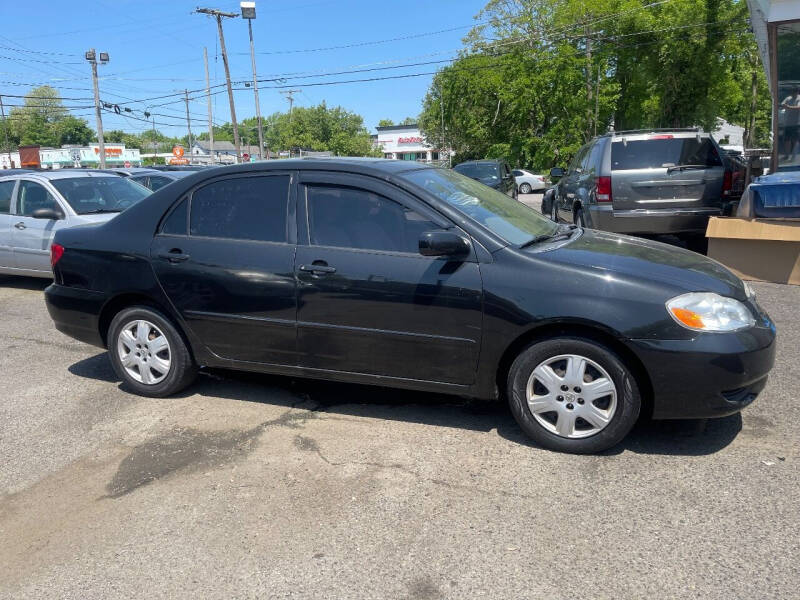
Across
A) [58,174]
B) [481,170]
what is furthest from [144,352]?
[481,170]

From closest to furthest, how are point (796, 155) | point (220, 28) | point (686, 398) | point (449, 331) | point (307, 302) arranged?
point (686, 398), point (449, 331), point (307, 302), point (796, 155), point (220, 28)

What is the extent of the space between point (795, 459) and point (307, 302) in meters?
2.89

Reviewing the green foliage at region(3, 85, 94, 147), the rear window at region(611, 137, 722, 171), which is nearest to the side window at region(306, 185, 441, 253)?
the rear window at region(611, 137, 722, 171)

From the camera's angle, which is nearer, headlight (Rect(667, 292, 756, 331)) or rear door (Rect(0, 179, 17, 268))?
headlight (Rect(667, 292, 756, 331))

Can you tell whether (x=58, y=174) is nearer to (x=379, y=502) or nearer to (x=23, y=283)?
(x=23, y=283)

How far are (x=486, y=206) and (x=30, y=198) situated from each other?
723 cm

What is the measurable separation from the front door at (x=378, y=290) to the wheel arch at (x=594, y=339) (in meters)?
0.25

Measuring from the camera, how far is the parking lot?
272cm

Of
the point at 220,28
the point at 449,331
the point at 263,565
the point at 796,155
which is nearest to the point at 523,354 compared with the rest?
the point at 449,331

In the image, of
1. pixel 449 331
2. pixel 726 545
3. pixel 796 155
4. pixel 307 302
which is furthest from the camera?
pixel 796 155

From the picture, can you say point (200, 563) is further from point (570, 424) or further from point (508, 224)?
point (508, 224)

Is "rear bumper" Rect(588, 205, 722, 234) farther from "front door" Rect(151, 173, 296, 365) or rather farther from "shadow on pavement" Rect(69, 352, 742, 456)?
"front door" Rect(151, 173, 296, 365)

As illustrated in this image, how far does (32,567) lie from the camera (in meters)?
2.91

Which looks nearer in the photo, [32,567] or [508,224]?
[32,567]
